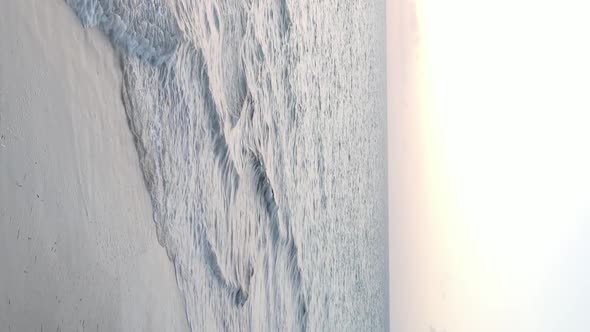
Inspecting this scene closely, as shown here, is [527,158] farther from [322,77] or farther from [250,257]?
[250,257]

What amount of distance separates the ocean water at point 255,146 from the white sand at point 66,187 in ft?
0.06

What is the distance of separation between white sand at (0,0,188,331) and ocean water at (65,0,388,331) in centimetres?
2

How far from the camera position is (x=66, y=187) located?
0.96 ft

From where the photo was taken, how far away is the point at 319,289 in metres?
0.77

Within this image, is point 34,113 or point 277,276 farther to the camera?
point 277,276

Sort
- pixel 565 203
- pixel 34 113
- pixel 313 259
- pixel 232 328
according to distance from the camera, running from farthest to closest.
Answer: pixel 565 203 < pixel 313 259 < pixel 232 328 < pixel 34 113

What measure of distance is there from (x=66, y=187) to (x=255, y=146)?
28cm

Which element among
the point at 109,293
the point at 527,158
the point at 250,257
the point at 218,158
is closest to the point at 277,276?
the point at 250,257

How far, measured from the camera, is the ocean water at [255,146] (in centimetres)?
39

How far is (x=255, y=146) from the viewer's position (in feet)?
1.86

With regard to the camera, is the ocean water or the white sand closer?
the white sand

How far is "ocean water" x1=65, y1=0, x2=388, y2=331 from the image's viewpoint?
394mm

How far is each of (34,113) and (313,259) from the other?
1.69 feet

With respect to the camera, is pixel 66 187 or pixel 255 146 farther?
pixel 255 146
